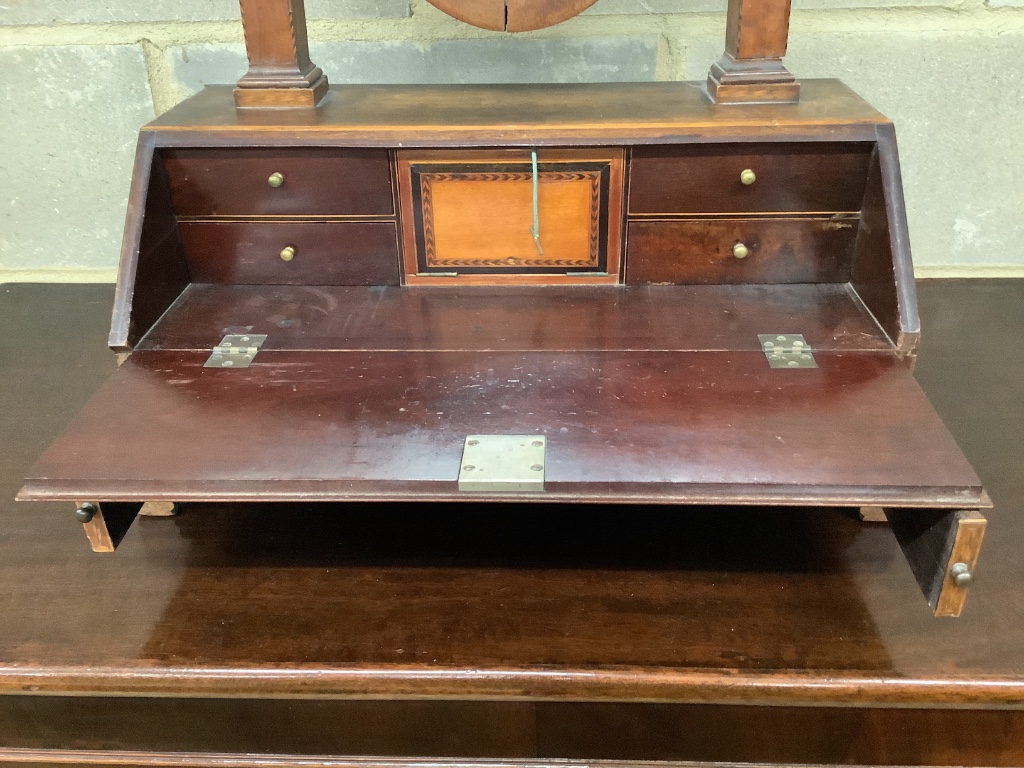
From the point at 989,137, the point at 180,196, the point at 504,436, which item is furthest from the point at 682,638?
the point at 989,137

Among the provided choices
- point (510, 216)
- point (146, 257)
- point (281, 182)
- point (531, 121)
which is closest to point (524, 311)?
point (510, 216)

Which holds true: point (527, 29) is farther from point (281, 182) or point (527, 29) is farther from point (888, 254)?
point (888, 254)

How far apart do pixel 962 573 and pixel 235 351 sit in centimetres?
75

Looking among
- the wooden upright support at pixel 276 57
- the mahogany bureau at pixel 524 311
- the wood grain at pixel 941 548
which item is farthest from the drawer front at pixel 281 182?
the wood grain at pixel 941 548

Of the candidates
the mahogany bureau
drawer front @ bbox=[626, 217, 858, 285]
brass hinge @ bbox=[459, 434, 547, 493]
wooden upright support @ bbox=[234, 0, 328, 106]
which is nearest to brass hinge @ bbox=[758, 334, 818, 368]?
the mahogany bureau

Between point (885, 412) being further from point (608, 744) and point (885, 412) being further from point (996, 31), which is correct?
point (996, 31)

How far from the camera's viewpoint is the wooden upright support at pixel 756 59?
992mm

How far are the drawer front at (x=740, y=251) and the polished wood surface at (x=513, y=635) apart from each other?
288 mm

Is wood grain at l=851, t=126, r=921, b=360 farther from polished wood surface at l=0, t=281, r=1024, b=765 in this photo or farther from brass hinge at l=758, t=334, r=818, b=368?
polished wood surface at l=0, t=281, r=1024, b=765

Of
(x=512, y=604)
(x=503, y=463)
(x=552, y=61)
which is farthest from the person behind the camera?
(x=552, y=61)

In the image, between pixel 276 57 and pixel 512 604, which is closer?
pixel 512 604

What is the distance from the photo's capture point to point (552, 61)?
1268 mm

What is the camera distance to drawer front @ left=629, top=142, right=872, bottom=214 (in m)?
0.97

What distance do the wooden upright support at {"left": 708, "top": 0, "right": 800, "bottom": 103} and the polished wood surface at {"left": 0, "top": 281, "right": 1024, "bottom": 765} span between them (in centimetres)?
50
